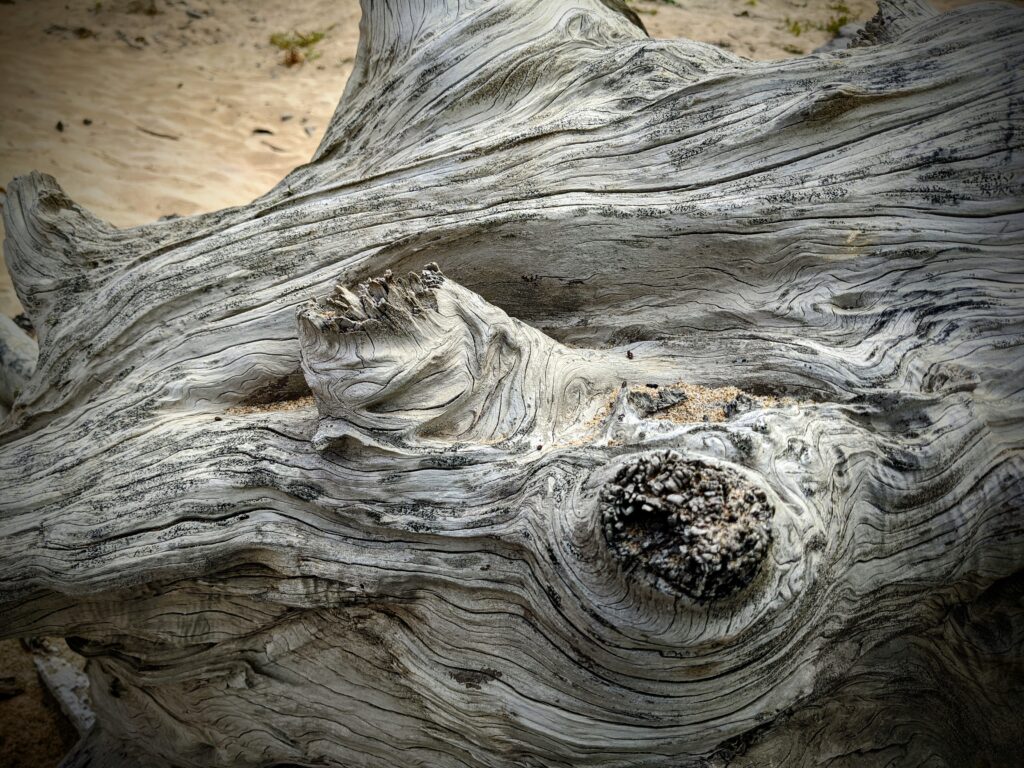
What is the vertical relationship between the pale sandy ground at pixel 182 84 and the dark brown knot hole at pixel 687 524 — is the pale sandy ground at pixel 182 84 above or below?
above

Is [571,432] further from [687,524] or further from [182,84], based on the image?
[182,84]

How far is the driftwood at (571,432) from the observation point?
7.88 feet

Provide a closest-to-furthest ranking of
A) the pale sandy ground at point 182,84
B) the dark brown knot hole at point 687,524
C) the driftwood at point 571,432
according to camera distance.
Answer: the dark brown knot hole at point 687,524 < the driftwood at point 571,432 < the pale sandy ground at point 182,84

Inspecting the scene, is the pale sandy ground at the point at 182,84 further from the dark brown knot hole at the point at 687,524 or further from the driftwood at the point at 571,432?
the dark brown knot hole at the point at 687,524

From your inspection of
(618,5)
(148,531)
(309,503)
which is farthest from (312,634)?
(618,5)

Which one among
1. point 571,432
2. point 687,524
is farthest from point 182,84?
point 687,524

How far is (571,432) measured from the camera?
2768 mm

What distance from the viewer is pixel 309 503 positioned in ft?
9.03

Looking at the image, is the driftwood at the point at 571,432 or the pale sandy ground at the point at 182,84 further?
the pale sandy ground at the point at 182,84

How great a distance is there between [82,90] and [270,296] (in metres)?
5.44

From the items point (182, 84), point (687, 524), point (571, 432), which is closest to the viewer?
point (687, 524)

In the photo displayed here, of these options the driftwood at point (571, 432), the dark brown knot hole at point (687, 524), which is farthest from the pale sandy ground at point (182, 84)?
the dark brown knot hole at point (687, 524)

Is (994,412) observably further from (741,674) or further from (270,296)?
(270,296)

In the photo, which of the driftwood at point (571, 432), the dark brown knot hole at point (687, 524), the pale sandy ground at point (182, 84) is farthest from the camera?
the pale sandy ground at point (182, 84)
